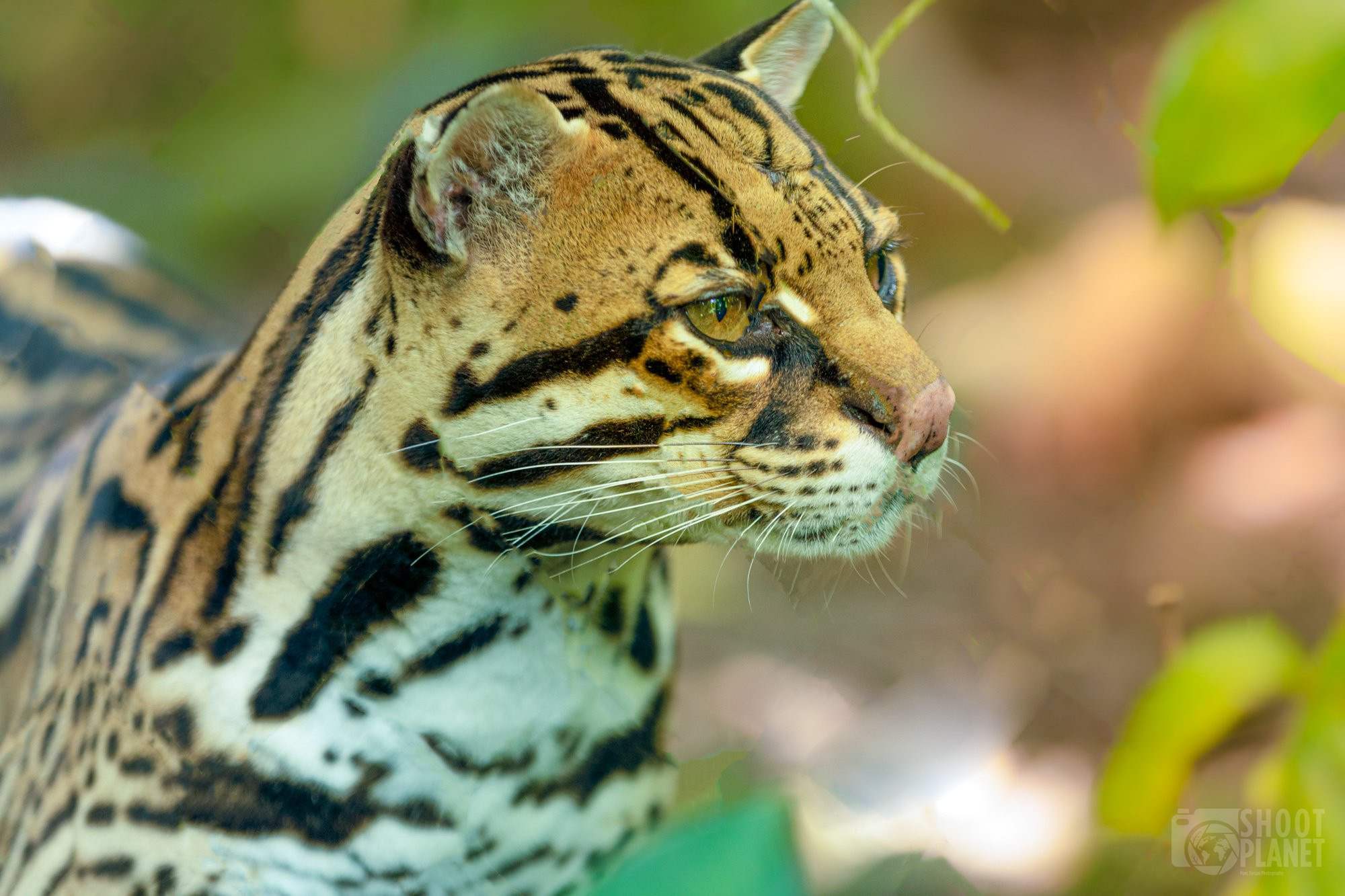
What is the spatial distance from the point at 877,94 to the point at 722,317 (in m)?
0.19

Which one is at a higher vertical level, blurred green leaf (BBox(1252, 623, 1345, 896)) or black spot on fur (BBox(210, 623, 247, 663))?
black spot on fur (BBox(210, 623, 247, 663))

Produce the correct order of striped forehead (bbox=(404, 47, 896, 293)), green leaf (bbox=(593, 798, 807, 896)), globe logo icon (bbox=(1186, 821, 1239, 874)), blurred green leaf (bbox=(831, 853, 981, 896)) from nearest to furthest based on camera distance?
green leaf (bbox=(593, 798, 807, 896)) < striped forehead (bbox=(404, 47, 896, 293)) < blurred green leaf (bbox=(831, 853, 981, 896)) < globe logo icon (bbox=(1186, 821, 1239, 874))

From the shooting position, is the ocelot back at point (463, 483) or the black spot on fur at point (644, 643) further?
the black spot on fur at point (644, 643)

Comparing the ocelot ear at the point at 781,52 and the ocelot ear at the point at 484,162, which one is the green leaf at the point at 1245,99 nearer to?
the ocelot ear at the point at 781,52

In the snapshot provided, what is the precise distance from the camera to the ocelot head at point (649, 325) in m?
0.50

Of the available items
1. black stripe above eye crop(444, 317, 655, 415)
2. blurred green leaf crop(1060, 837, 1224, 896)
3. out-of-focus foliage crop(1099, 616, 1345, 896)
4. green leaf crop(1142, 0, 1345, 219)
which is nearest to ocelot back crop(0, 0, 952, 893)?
black stripe above eye crop(444, 317, 655, 415)

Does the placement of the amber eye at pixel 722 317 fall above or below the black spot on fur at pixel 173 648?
above

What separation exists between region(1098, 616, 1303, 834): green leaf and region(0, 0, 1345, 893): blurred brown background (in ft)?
0.30

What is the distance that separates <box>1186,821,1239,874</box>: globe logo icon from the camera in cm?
75

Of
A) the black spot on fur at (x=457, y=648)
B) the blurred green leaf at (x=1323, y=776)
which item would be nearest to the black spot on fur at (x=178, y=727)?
the black spot on fur at (x=457, y=648)

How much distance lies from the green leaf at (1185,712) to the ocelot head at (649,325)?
31cm

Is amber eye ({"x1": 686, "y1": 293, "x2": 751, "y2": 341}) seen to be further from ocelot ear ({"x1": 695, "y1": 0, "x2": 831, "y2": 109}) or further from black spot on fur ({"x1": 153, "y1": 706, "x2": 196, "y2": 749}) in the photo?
black spot on fur ({"x1": 153, "y1": 706, "x2": 196, "y2": 749})

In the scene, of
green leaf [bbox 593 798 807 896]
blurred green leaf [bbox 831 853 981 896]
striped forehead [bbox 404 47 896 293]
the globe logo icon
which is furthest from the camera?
the globe logo icon

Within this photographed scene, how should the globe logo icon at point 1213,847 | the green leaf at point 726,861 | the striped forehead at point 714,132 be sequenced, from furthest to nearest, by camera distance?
the globe logo icon at point 1213,847
the striped forehead at point 714,132
the green leaf at point 726,861
